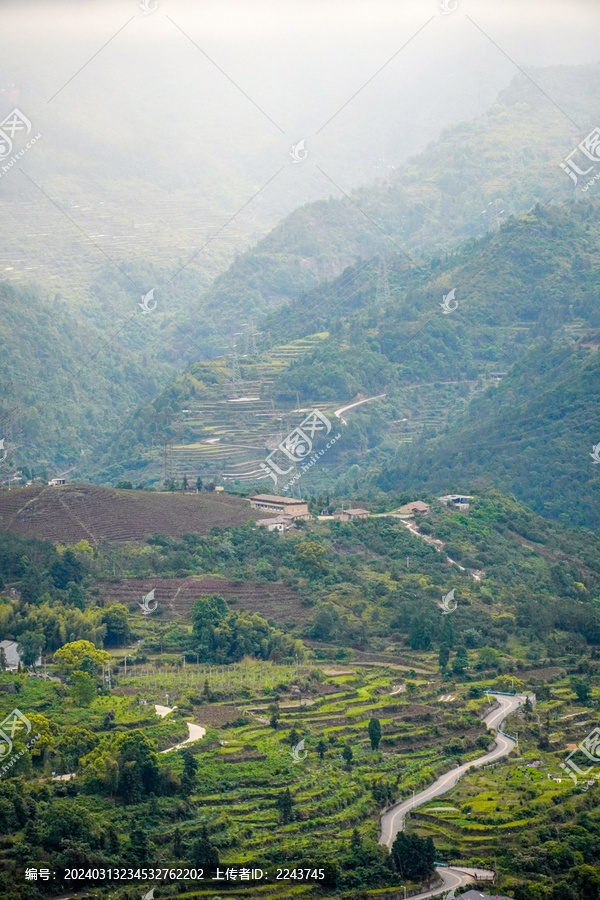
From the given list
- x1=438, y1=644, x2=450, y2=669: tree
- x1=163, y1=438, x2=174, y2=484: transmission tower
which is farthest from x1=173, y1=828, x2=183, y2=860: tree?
x1=163, y1=438, x2=174, y2=484: transmission tower

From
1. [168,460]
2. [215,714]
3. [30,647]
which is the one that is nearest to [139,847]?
[215,714]

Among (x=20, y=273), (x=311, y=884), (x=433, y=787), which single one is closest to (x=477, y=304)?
(x=20, y=273)

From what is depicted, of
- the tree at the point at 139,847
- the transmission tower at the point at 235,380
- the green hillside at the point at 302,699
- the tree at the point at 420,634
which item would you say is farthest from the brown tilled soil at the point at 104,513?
the transmission tower at the point at 235,380

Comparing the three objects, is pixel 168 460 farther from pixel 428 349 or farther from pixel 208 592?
pixel 208 592

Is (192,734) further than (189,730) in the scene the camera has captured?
No

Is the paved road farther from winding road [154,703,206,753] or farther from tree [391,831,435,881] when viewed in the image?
tree [391,831,435,881]
